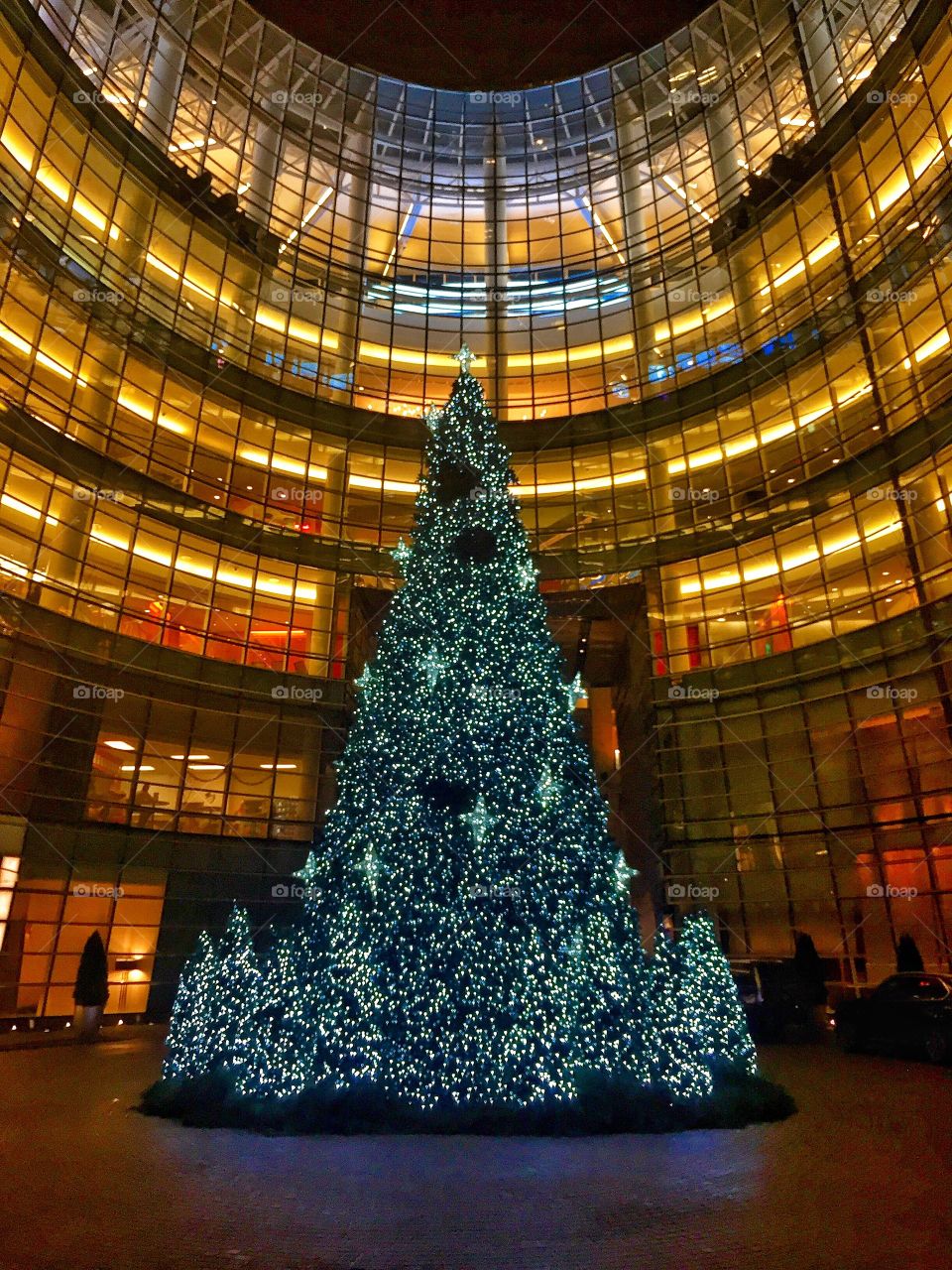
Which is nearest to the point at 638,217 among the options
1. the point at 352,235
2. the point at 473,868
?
the point at 352,235

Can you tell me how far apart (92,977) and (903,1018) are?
48.8ft

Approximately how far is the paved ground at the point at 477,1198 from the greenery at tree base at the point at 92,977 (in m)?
7.54

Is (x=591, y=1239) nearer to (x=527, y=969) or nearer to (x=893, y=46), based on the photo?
(x=527, y=969)

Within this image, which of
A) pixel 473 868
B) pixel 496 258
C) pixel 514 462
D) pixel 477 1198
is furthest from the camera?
pixel 496 258

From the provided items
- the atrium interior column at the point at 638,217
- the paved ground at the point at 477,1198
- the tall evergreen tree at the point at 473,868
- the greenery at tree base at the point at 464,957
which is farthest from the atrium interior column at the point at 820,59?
the paved ground at the point at 477,1198

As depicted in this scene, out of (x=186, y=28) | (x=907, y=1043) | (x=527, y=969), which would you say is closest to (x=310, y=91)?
(x=186, y=28)

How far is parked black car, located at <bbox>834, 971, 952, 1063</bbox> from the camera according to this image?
10.9 meters

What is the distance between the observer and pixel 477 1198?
551 cm

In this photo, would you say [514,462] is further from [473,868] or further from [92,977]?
[473,868]

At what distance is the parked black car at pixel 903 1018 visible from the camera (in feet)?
35.8

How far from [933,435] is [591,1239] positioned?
17.9 metres

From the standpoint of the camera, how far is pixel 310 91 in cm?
3003

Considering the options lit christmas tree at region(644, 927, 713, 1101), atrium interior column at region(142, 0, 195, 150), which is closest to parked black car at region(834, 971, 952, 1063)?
lit christmas tree at region(644, 927, 713, 1101)

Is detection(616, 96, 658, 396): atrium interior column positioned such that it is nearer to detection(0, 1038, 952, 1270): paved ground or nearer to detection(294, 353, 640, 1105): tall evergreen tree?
detection(294, 353, 640, 1105): tall evergreen tree
